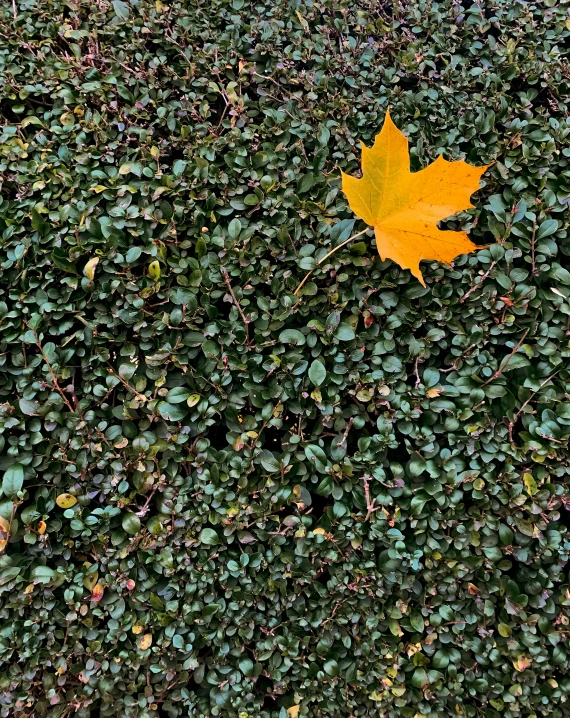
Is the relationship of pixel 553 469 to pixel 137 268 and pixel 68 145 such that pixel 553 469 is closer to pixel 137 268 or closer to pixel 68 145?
pixel 137 268

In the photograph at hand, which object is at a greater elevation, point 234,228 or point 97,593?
point 234,228

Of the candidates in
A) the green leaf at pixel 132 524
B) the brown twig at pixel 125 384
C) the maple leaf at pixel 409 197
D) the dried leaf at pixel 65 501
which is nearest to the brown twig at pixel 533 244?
the maple leaf at pixel 409 197

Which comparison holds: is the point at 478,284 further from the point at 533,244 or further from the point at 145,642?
the point at 145,642

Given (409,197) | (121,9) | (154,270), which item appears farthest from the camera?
(121,9)

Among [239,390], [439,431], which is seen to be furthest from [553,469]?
[239,390]

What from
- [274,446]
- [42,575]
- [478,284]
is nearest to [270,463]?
[274,446]

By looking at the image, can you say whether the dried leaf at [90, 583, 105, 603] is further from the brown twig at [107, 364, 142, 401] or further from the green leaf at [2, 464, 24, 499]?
the brown twig at [107, 364, 142, 401]

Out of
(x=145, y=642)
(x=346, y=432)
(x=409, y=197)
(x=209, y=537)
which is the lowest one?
(x=145, y=642)
